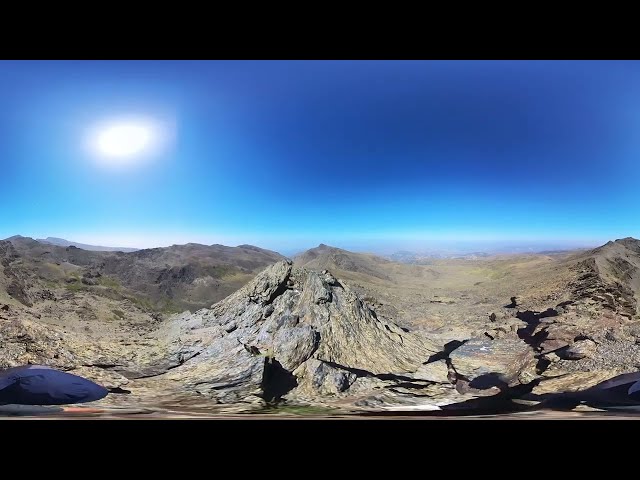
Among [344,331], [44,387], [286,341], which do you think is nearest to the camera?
[44,387]

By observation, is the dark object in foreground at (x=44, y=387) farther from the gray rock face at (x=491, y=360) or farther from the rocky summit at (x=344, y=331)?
the gray rock face at (x=491, y=360)

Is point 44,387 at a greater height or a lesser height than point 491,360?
greater

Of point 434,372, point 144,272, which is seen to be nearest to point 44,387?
point 144,272

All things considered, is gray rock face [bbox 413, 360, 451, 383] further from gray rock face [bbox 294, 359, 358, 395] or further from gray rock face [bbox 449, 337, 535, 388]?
gray rock face [bbox 294, 359, 358, 395]

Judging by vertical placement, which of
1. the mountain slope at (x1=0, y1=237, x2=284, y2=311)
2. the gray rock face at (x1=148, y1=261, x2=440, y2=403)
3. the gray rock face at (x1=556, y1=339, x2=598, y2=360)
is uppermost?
the mountain slope at (x1=0, y1=237, x2=284, y2=311)

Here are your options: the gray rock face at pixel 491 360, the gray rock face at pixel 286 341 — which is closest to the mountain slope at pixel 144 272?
the gray rock face at pixel 286 341

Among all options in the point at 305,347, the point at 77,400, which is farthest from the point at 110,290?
the point at 305,347

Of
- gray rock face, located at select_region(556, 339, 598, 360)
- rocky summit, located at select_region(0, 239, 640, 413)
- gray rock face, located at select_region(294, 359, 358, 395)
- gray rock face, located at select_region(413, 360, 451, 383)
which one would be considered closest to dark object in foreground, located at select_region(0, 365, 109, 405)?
rocky summit, located at select_region(0, 239, 640, 413)

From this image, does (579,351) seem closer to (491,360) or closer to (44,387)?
(491,360)
